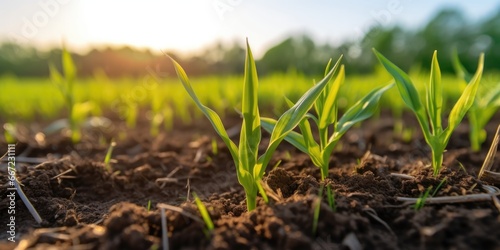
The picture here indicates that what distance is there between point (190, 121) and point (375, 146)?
195 cm

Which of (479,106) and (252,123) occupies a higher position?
(252,123)

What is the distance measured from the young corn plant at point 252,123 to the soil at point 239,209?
9 cm

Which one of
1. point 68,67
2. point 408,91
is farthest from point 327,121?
point 68,67

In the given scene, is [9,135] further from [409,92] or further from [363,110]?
[409,92]

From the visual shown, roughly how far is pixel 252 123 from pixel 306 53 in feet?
53.7

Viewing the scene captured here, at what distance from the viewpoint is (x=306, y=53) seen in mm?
17219

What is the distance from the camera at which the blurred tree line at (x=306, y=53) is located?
16250 mm

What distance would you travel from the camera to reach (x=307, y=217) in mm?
1113

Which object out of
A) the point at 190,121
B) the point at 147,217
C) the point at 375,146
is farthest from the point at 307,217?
the point at 190,121

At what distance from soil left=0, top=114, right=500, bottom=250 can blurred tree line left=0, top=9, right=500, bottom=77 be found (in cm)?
1214

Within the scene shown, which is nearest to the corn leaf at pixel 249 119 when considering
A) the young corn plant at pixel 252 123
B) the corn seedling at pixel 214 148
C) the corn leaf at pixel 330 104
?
the young corn plant at pixel 252 123

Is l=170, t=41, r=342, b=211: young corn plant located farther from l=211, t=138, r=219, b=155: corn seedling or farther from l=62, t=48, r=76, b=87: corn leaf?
l=62, t=48, r=76, b=87: corn leaf

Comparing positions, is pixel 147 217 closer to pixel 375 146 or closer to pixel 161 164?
pixel 161 164

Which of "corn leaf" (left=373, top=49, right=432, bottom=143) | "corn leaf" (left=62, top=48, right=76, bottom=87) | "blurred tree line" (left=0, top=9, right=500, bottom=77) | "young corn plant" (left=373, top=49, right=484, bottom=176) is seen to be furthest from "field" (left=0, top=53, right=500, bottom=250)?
"blurred tree line" (left=0, top=9, right=500, bottom=77)
